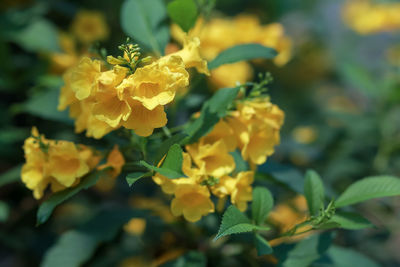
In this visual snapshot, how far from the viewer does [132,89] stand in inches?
29.4

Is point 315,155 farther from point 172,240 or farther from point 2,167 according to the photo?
point 2,167

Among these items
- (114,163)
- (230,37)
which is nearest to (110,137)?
(114,163)

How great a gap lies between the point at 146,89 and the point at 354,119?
1356mm

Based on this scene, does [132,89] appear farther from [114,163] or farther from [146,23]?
[146,23]

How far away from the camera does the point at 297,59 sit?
111 inches

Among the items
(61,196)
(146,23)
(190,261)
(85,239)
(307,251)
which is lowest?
(85,239)

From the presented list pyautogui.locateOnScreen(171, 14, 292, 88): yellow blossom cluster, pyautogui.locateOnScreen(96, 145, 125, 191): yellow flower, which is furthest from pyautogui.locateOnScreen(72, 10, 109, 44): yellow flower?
pyautogui.locateOnScreen(96, 145, 125, 191): yellow flower

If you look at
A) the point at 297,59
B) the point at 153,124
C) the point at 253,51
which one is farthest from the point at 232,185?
the point at 297,59

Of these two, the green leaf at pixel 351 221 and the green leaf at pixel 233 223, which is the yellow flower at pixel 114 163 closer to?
the green leaf at pixel 233 223

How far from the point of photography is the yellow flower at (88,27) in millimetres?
1756

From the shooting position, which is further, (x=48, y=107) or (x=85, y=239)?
(x=48, y=107)

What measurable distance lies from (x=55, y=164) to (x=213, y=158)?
1.14 ft

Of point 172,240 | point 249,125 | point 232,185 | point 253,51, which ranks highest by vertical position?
point 253,51

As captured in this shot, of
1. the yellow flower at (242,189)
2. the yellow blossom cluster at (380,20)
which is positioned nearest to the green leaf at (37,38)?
the yellow flower at (242,189)
